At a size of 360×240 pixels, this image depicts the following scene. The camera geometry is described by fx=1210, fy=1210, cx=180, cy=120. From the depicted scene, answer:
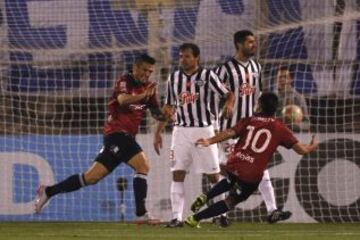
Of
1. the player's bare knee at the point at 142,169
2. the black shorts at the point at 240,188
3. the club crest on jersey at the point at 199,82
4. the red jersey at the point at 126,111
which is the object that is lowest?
the black shorts at the point at 240,188

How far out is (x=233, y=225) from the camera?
46.8ft

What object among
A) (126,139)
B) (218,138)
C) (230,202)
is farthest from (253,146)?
(126,139)

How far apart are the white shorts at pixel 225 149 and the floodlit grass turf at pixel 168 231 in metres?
0.79

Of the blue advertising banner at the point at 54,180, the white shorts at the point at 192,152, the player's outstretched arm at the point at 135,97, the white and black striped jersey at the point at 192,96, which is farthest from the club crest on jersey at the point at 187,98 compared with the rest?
the blue advertising banner at the point at 54,180

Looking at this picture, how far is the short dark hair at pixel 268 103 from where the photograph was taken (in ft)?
39.7

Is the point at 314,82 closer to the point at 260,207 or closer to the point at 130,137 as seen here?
the point at 260,207

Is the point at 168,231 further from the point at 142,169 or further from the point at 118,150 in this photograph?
the point at 118,150

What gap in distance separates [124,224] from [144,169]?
4.33 feet

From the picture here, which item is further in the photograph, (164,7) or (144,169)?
(164,7)

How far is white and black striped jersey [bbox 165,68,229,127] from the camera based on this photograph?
1358cm

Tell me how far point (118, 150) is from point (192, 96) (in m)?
1.05

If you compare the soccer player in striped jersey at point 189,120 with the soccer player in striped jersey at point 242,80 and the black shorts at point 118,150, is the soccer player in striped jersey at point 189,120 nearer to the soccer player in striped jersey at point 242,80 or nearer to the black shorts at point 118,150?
the soccer player in striped jersey at point 242,80

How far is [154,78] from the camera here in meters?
16.6

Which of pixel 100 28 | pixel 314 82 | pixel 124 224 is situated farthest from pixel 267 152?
pixel 100 28
